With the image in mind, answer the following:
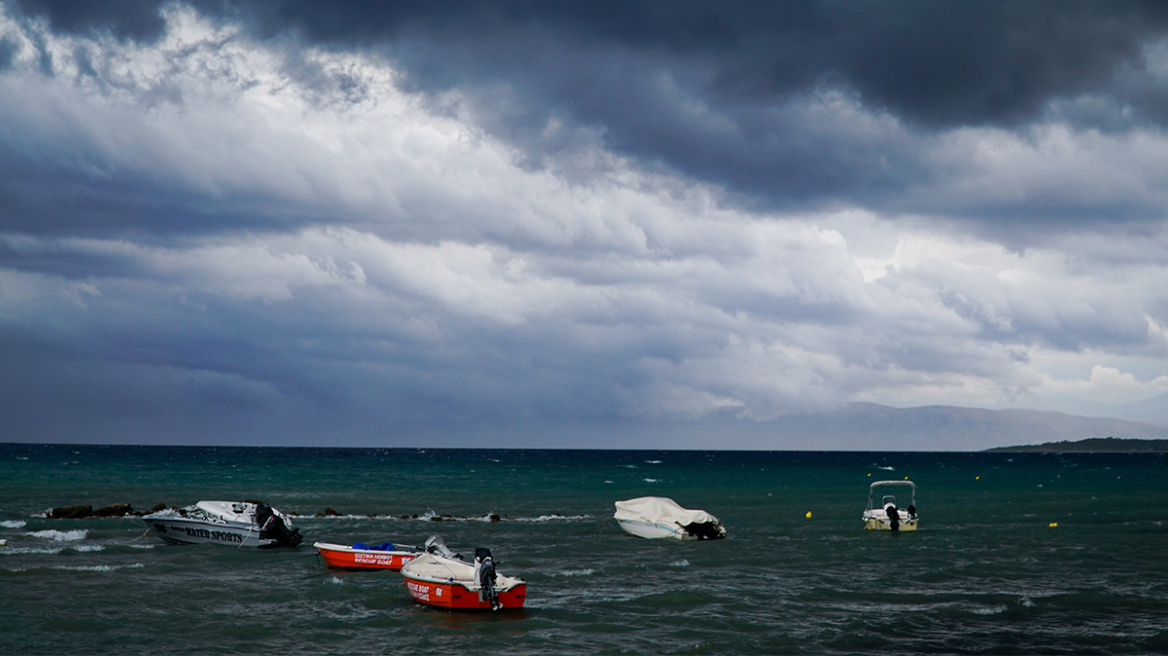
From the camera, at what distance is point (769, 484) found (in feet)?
357

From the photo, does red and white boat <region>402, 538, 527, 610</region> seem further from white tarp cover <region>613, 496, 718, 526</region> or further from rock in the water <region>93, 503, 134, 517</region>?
rock in the water <region>93, 503, 134, 517</region>

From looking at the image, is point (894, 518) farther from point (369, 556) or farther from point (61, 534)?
point (61, 534)

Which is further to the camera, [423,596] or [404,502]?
[404,502]

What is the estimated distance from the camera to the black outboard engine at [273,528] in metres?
44.0

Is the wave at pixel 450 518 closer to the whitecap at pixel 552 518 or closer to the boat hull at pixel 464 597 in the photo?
the whitecap at pixel 552 518

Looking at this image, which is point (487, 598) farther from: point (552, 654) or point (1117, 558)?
point (1117, 558)

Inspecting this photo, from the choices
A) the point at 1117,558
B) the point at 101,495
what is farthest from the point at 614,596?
the point at 101,495

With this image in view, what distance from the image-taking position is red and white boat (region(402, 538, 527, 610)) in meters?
28.9

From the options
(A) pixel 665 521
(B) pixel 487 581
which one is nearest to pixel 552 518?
(A) pixel 665 521

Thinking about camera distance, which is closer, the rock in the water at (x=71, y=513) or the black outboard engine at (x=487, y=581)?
the black outboard engine at (x=487, y=581)

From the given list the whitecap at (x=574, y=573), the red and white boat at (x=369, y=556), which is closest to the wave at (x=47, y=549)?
the red and white boat at (x=369, y=556)

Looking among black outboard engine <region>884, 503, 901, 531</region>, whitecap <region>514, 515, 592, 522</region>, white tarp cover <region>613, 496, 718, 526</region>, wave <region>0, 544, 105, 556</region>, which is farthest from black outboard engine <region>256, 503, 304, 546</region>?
A: black outboard engine <region>884, 503, 901, 531</region>

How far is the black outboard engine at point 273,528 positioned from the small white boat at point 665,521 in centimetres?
1797

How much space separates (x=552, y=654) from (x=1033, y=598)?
1781cm
